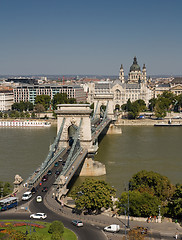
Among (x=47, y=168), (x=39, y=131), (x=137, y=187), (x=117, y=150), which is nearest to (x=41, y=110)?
(x=39, y=131)

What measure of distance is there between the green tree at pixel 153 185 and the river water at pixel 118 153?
3.40m

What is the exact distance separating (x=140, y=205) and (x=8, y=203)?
7158 millimetres

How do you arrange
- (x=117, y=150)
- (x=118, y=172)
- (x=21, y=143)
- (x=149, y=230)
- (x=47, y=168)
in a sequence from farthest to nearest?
(x=21, y=143) → (x=117, y=150) → (x=118, y=172) → (x=47, y=168) → (x=149, y=230)

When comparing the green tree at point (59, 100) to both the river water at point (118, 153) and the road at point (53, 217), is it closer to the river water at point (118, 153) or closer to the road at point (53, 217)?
the river water at point (118, 153)

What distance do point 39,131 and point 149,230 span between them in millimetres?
46505

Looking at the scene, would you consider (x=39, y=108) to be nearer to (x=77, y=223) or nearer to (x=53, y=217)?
(x=53, y=217)

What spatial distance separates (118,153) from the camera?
43.2 metres

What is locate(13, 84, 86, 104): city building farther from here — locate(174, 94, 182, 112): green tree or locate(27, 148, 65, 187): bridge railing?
locate(27, 148, 65, 187): bridge railing

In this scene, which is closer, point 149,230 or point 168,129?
point 149,230

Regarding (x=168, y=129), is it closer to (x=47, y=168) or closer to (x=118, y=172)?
(x=118, y=172)

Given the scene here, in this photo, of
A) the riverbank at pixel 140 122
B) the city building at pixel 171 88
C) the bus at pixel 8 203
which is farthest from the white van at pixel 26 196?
the city building at pixel 171 88

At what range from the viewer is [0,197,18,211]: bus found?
21.1m

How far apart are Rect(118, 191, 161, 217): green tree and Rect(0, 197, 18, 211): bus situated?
19.0 ft

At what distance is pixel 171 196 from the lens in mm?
24062
